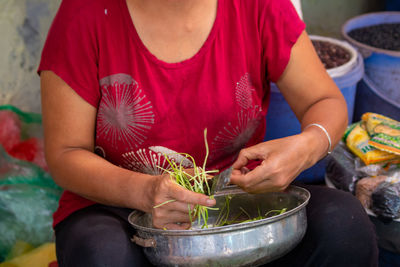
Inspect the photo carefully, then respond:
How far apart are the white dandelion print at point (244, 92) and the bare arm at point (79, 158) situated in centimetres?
44

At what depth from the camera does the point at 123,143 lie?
65.5 inches

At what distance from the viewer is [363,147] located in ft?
7.18

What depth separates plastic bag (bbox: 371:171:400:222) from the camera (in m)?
1.98

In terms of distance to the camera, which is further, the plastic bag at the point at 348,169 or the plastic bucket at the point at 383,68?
the plastic bucket at the point at 383,68

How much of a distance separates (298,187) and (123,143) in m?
0.56

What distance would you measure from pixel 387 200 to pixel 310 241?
65 centimetres

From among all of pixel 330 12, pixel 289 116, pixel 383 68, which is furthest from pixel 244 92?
pixel 330 12

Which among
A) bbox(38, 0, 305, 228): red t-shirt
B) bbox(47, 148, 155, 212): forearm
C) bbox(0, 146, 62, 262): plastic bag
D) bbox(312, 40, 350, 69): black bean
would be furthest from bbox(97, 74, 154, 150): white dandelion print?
bbox(312, 40, 350, 69): black bean

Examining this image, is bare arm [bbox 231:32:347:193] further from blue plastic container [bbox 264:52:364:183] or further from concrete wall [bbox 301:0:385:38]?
concrete wall [bbox 301:0:385:38]

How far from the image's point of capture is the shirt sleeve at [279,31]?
1681 millimetres

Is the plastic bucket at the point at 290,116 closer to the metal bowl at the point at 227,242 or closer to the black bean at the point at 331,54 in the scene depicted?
the black bean at the point at 331,54

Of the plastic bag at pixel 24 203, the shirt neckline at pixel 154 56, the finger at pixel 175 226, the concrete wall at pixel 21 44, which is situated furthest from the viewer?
the concrete wall at pixel 21 44

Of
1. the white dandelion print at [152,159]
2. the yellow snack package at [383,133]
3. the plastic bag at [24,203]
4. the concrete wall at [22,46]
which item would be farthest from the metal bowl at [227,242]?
the concrete wall at [22,46]

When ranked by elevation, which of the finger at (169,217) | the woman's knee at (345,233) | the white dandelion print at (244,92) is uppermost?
the white dandelion print at (244,92)
